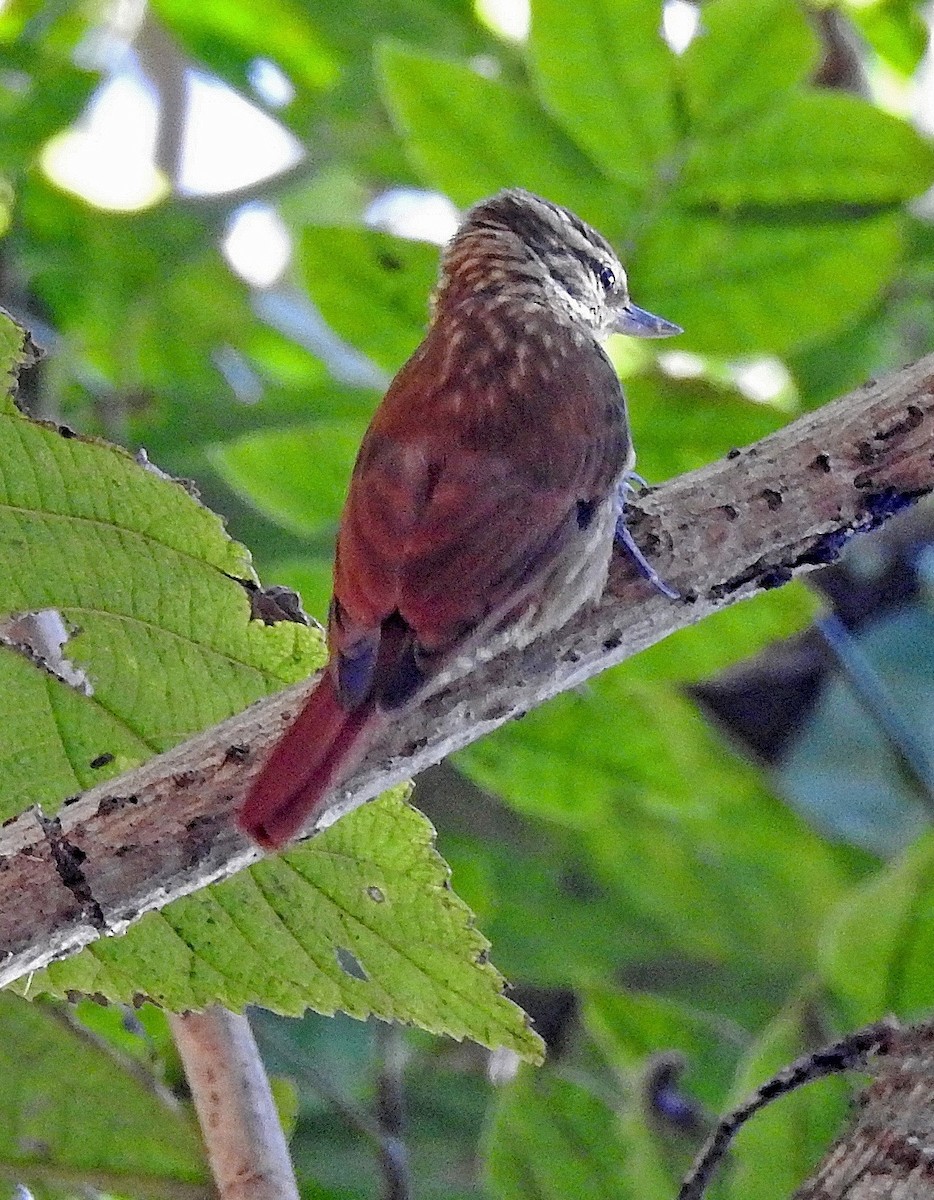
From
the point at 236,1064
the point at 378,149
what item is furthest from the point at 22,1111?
the point at 378,149

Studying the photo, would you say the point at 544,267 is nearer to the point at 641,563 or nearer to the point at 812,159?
the point at 812,159

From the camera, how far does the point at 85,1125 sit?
83.0 inches

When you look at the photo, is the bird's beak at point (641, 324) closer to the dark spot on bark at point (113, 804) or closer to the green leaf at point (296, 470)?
the green leaf at point (296, 470)

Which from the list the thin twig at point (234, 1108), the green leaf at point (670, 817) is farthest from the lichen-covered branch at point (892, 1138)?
the green leaf at point (670, 817)

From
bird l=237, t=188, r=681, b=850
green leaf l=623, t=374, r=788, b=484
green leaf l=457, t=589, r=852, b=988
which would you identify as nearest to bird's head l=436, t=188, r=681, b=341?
green leaf l=623, t=374, r=788, b=484

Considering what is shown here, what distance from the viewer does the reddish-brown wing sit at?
Answer: 1.95 metres

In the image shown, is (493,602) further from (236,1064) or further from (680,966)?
(680,966)

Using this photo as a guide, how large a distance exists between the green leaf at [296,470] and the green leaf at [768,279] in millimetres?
682

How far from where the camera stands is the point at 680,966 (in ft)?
11.8

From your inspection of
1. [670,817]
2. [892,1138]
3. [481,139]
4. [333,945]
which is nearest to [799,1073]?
[892,1138]

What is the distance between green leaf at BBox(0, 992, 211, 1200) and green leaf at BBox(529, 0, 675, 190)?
1.78 m

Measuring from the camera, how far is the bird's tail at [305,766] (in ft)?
5.32

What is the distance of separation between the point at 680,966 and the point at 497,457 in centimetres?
181

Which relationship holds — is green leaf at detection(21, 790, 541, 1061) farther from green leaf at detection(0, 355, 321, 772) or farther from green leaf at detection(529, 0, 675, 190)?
green leaf at detection(529, 0, 675, 190)
